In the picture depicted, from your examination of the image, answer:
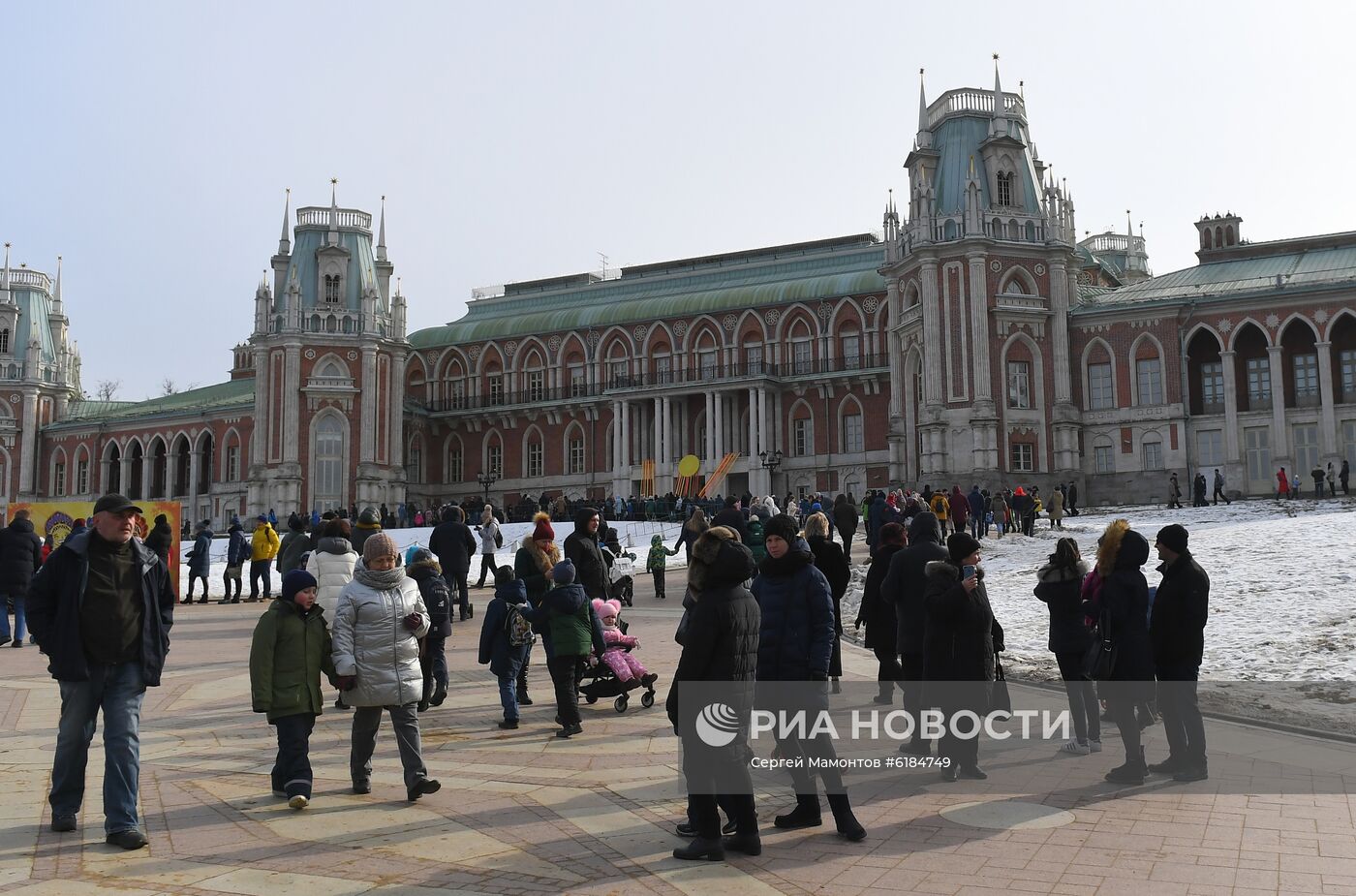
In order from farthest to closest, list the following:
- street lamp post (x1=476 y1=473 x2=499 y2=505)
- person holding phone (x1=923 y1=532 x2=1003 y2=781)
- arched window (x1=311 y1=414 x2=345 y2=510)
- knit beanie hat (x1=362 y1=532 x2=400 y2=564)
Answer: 1. street lamp post (x1=476 y1=473 x2=499 y2=505)
2. arched window (x1=311 y1=414 x2=345 y2=510)
3. person holding phone (x1=923 y1=532 x2=1003 y2=781)
4. knit beanie hat (x1=362 y1=532 x2=400 y2=564)

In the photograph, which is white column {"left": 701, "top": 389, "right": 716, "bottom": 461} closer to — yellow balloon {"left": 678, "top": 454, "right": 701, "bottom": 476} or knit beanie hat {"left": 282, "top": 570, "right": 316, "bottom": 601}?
yellow balloon {"left": 678, "top": 454, "right": 701, "bottom": 476}

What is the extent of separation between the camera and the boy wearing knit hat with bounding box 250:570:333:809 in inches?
285

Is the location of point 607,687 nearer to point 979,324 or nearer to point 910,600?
point 910,600

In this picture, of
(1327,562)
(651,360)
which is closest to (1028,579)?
(1327,562)

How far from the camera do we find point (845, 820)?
20.8 feet

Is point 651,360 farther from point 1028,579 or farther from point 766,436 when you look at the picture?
point 1028,579

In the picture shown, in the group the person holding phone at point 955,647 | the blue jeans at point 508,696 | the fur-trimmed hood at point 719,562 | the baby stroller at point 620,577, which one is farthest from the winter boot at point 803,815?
the baby stroller at point 620,577

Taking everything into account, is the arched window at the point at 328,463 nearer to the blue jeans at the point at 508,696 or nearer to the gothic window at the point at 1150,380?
the gothic window at the point at 1150,380

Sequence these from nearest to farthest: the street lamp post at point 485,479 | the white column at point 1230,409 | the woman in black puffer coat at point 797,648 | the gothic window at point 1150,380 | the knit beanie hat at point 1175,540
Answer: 1. the woman in black puffer coat at point 797,648
2. the knit beanie hat at point 1175,540
3. the white column at point 1230,409
4. the gothic window at point 1150,380
5. the street lamp post at point 485,479

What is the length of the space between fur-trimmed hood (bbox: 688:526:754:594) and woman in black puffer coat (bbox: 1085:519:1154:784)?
10.2 ft

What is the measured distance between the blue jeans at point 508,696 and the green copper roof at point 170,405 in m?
51.8

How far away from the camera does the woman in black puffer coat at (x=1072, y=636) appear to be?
8.93 m

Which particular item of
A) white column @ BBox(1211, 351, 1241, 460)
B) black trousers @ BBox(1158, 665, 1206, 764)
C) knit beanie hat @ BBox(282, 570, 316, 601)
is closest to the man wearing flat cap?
knit beanie hat @ BBox(282, 570, 316, 601)

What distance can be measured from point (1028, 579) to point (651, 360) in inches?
1473
